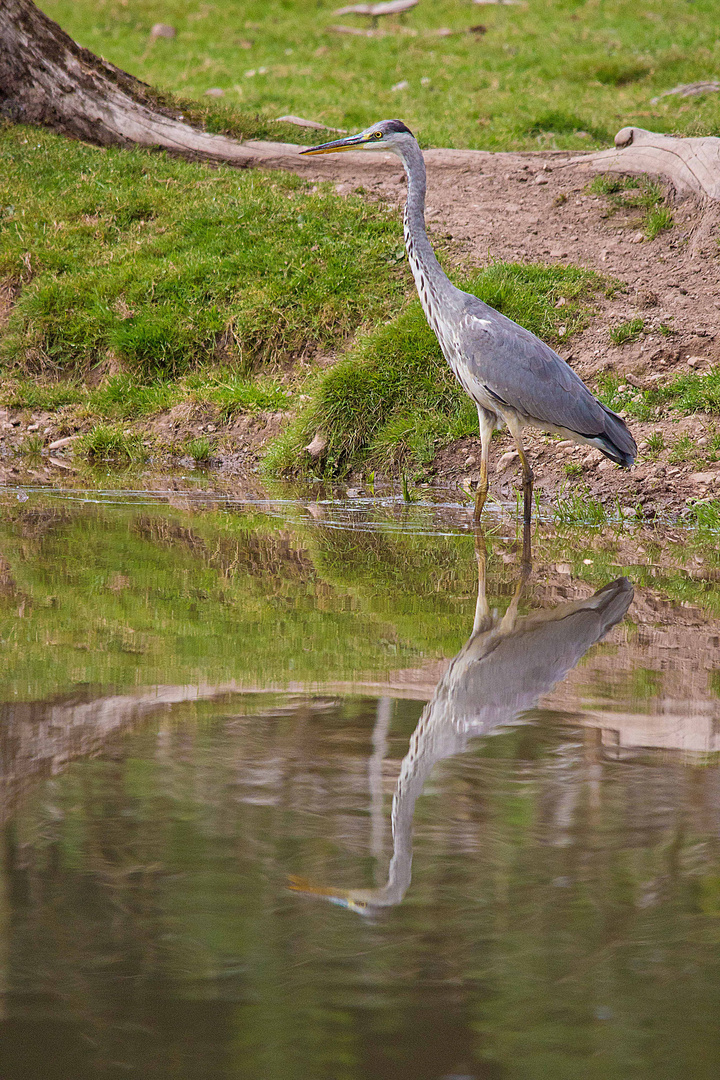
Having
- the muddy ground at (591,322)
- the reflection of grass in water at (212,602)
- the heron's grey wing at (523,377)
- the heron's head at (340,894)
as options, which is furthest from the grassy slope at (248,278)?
the heron's head at (340,894)

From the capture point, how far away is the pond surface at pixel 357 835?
1716mm

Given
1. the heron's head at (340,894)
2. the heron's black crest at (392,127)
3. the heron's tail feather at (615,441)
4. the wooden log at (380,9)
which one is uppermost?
the wooden log at (380,9)

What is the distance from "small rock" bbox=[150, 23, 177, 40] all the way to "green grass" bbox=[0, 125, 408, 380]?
545 inches

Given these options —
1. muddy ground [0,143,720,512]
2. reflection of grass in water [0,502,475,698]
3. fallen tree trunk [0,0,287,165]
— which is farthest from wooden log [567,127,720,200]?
reflection of grass in water [0,502,475,698]

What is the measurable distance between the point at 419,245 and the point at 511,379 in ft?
4.25

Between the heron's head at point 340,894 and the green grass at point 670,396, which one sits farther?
the green grass at point 670,396

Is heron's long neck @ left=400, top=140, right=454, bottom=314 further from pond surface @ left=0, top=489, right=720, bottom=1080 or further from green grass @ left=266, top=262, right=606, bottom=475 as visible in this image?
pond surface @ left=0, top=489, right=720, bottom=1080

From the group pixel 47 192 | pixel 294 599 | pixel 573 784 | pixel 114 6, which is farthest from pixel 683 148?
pixel 114 6

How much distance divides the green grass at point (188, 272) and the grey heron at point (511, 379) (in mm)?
2557

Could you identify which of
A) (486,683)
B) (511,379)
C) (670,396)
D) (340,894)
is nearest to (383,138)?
(511,379)

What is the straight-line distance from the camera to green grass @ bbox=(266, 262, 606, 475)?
8586mm

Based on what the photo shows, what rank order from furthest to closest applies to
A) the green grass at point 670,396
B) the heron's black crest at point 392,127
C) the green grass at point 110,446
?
the green grass at point 110,446, the green grass at point 670,396, the heron's black crest at point 392,127

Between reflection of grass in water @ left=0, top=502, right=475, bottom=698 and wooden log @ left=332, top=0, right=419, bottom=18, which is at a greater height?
wooden log @ left=332, top=0, right=419, bottom=18

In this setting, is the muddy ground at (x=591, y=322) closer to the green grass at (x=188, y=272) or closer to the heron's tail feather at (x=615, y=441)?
the heron's tail feather at (x=615, y=441)
